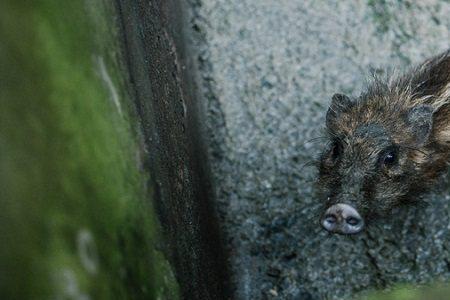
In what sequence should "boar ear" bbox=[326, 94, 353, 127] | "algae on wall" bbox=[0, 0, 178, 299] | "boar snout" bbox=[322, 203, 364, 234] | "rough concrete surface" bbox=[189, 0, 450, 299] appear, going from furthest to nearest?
"rough concrete surface" bbox=[189, 0, 450, 299] < "boar ear" bbox=[326, 94, 353, 127] < "boar snout" bbox=[322, 203, 364, 234] < "algae on wall" bbox=[0, 0, 178, 299]

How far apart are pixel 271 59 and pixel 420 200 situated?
138 cm

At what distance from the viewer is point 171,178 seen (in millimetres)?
3244

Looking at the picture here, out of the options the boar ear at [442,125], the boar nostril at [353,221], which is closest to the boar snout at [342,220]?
the boar nostril at [353,221]

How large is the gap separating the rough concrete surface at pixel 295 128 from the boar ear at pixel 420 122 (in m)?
0.59

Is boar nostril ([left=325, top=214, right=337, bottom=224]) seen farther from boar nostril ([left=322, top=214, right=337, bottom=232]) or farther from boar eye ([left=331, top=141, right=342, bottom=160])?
boar eye ([left=331, top=141, right=342, bottom=160])

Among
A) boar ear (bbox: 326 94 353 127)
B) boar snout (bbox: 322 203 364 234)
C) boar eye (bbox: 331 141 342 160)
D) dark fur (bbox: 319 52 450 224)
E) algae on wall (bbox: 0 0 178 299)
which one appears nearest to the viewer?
algae on wall (bbox: 0 0 178 299)

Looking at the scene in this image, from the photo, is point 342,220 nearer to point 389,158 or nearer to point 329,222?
point 329,222

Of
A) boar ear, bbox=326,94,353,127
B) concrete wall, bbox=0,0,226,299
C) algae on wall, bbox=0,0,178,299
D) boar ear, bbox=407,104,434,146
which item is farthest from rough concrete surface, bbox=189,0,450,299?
algae on wall, bbox=0,0,178,299

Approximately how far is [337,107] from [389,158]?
440 mm

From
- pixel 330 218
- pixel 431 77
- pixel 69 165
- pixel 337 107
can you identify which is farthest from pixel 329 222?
pixel 69 165

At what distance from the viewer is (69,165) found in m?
1.99

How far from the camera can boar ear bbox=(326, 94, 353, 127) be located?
14.2 ft

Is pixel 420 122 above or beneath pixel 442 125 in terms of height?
above

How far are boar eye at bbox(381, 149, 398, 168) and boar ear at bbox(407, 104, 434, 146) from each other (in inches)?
6.7
